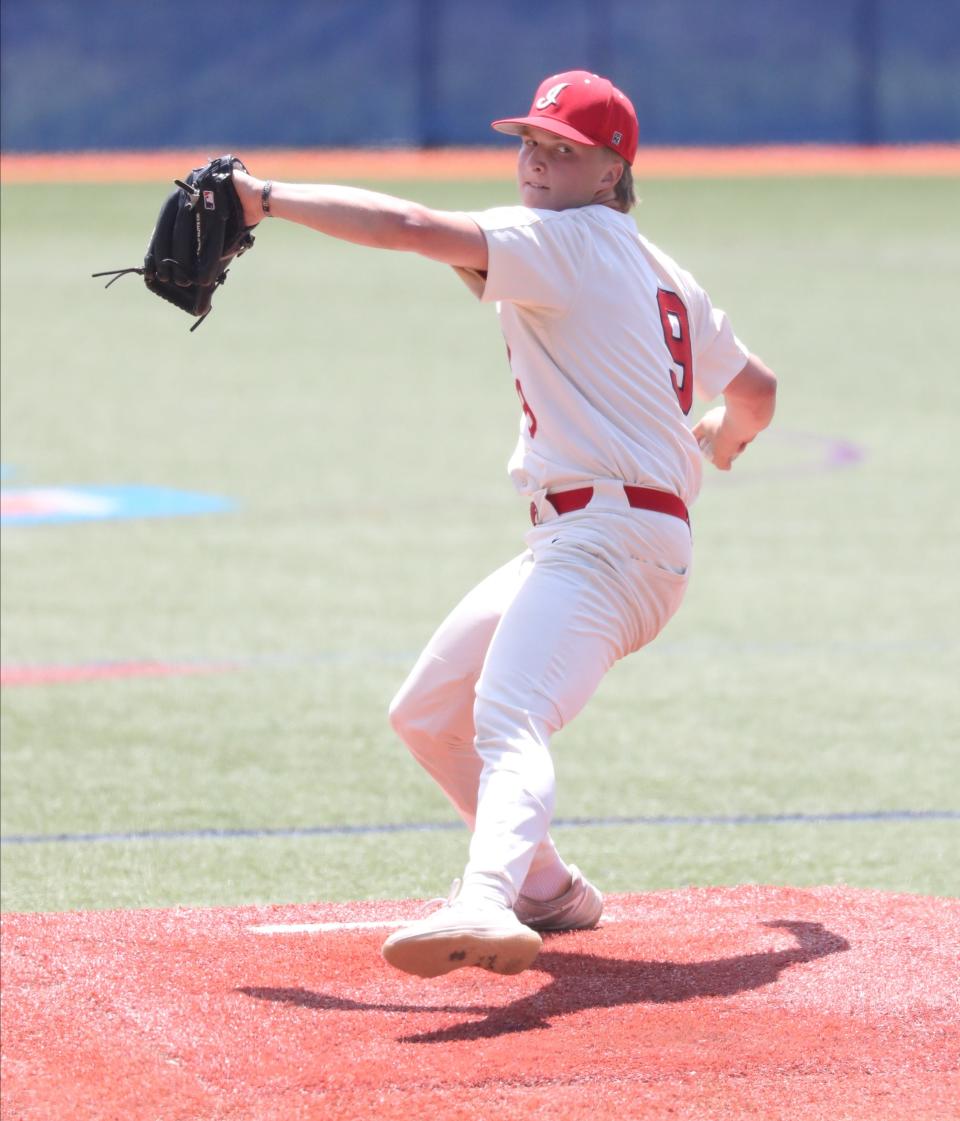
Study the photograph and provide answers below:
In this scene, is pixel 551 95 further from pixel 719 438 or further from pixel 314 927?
pixel 314 927

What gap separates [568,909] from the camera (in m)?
4.75

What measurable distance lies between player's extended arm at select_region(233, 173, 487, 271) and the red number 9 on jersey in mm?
532

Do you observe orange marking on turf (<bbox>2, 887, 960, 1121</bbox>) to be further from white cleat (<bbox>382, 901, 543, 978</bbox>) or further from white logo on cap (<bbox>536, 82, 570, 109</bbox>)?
white logo on cap (<bbox>536, 82, 570, 109</bbox>)

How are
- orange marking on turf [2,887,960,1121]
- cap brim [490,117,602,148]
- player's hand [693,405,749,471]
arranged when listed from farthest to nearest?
player's hand [693,405,749,471] → cap brim [490,117,602,148] → orange marking on turf [2,887,960,1121]

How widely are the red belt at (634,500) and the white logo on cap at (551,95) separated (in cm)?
84

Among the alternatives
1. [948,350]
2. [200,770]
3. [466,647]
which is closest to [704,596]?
[200,770]

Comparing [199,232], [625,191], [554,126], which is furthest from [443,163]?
[199,232]

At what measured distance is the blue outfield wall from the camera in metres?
29.4

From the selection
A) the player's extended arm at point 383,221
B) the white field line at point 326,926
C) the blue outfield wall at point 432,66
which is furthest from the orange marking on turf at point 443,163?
the player's extended arm at point 383,221

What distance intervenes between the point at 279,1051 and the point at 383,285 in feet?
60.0

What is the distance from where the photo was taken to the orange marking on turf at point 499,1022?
370cm

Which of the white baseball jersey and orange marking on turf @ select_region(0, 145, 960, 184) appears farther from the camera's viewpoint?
orange marking on turf @ select_region(0, 145, 960, 184)

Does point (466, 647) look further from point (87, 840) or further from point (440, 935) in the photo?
point (87, 840)

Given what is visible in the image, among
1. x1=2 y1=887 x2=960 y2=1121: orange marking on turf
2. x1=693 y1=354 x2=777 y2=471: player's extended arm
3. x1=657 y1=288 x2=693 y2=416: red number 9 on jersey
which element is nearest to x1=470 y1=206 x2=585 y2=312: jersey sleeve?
x1=657 y1=288 x2=693 y2=416: red number 9 on jersey
